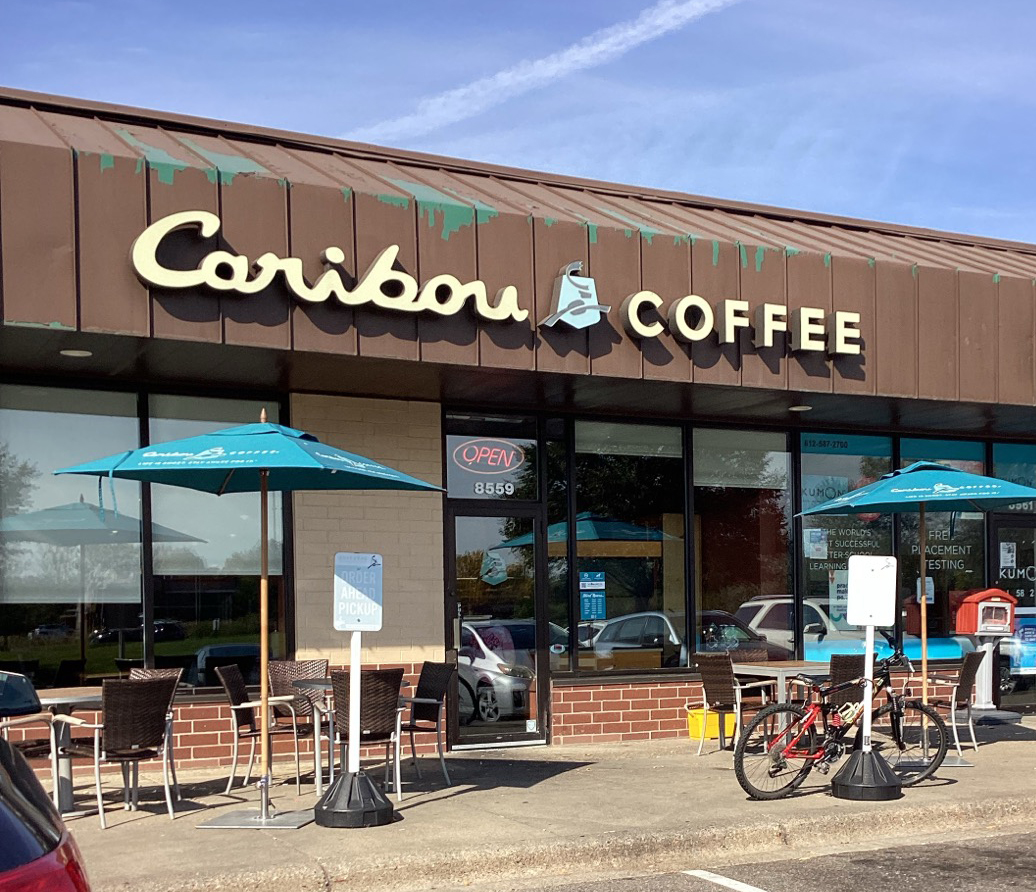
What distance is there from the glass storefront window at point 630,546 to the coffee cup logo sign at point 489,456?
0.70m

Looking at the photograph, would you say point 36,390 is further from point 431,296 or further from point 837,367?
point 837,367

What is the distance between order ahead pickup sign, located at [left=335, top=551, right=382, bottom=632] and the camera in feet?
27.1

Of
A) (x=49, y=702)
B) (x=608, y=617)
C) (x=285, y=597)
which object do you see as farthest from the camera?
(x=608, y=617)

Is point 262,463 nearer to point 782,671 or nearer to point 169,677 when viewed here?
point 169,677

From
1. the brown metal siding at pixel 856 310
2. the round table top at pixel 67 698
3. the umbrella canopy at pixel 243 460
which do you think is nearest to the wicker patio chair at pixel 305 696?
the round table top at pixel 67 698

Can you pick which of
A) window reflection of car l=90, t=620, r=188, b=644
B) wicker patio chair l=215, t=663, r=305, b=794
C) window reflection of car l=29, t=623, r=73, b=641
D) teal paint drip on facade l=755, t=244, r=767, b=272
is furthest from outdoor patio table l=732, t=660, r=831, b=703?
window reflection of car l=29, t=623, r=73, b=641

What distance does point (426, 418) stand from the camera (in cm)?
1221

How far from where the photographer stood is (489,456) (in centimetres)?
1262

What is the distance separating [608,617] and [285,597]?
3409 mm

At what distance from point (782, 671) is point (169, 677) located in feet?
18.0

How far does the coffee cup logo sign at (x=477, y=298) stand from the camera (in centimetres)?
932

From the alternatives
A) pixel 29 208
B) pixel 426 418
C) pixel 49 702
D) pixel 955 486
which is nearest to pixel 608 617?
pixel 426 418

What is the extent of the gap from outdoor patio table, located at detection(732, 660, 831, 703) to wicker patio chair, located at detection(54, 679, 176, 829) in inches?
210

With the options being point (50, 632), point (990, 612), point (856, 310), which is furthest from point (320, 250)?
point (990, 612)
